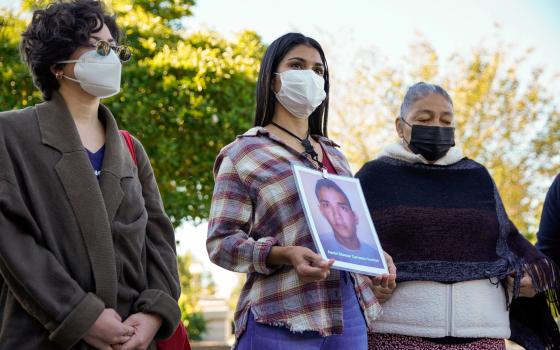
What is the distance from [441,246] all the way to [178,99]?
584 cm

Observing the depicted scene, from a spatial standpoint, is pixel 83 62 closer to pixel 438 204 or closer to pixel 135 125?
pixel 438 204

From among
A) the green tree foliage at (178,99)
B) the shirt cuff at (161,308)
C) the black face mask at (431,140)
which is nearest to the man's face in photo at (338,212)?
the shirt cuff at (161,308)

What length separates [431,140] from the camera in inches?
165

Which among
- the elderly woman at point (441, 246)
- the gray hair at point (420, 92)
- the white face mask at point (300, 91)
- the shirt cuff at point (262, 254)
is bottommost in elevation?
the elderly woman at point (441, 246)

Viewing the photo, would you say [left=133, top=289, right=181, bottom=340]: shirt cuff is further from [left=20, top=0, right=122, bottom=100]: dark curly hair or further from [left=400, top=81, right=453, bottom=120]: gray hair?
[left=400, top=81, right=453, bottom=120]: gray hair

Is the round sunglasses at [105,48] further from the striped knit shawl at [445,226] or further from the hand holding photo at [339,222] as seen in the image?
the striped knit shawl at [445,226]

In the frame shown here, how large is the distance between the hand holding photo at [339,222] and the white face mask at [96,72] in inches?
30.3

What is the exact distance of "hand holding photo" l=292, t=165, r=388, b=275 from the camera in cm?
309

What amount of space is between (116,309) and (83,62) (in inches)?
36.7

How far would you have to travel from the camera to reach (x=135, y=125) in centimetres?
901

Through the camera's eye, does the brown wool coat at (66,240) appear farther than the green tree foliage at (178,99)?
No

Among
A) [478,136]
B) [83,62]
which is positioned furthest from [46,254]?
[478,136]

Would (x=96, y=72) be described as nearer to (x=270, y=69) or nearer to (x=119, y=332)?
(x=270, y=69)

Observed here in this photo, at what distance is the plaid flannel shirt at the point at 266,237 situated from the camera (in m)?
3.19
